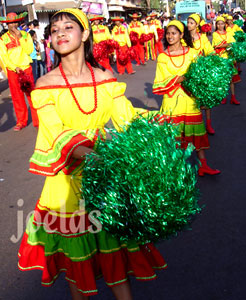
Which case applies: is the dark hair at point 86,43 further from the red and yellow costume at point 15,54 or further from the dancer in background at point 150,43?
the dancer in background at point 150,43

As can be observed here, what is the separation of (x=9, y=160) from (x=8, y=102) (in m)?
5.07

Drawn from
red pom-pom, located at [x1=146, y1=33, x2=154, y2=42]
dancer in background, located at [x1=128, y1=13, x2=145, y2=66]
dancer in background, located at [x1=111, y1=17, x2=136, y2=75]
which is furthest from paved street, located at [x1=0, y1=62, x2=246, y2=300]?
red pom-pom, located at [x1=146, y1=33, x2=154, y2=42]

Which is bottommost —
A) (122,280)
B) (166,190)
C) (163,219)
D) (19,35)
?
(122,280)

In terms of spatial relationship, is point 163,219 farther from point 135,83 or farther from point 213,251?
point 135,83

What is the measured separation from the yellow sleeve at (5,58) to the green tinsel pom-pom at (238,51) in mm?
4118

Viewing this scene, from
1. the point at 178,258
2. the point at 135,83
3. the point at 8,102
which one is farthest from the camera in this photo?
the point at 135,83

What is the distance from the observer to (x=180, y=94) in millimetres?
5008

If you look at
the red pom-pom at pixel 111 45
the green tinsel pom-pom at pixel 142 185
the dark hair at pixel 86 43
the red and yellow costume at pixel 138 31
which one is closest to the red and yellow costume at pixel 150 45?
the red and yellow costume at pixel 138 31

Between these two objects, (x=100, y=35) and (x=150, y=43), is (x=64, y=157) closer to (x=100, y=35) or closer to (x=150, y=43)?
(x=100, y=35)

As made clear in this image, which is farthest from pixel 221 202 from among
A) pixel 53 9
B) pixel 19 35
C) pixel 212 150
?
pixel 53 9

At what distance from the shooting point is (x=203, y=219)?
409cm

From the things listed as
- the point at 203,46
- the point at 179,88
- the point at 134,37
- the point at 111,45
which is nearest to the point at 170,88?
the point at 179,88

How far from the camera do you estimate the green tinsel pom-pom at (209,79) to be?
175 inches

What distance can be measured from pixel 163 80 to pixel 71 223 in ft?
9.82
